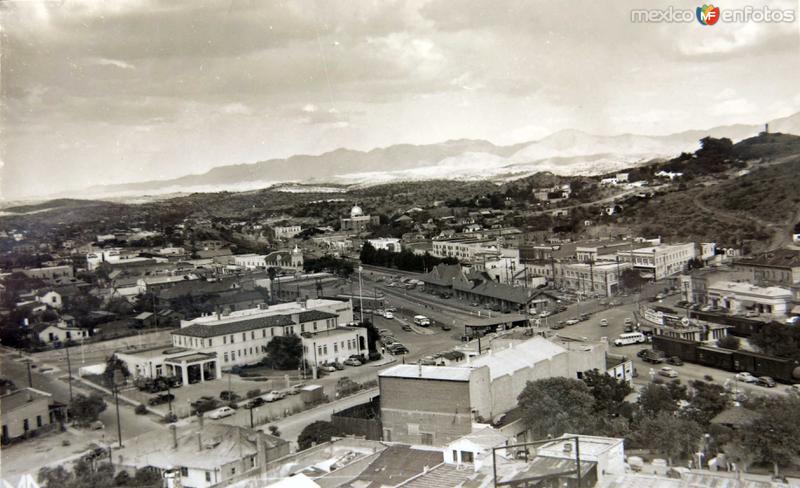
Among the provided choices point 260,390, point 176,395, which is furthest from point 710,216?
point 176,395

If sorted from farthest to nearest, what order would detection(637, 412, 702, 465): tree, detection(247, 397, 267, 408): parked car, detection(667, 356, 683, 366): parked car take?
detection(667, 356, 683, 366): parked car
detection(247, 397, 267, 408): parked car
detection(637, 412, 702, 465): tree

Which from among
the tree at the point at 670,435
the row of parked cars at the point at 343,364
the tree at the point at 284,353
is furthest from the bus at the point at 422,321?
the tree at the point at 670,435

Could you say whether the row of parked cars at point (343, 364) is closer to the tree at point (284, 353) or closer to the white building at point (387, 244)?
the tree at point (284, 353)

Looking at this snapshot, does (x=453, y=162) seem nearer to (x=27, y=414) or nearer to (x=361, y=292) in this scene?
(x=361, y=292)

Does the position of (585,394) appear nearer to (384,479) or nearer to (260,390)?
(384,479)

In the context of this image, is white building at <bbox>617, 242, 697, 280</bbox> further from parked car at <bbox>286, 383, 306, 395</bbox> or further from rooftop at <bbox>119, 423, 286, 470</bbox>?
rooftop at <bbox>119, 423, 286, 470</bbox>

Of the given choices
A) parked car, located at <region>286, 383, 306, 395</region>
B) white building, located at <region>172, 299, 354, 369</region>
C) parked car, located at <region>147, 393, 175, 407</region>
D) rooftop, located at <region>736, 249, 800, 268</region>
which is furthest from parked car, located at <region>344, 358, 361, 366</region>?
rooftop, located at <region>736, 249, 800, 268</region>
